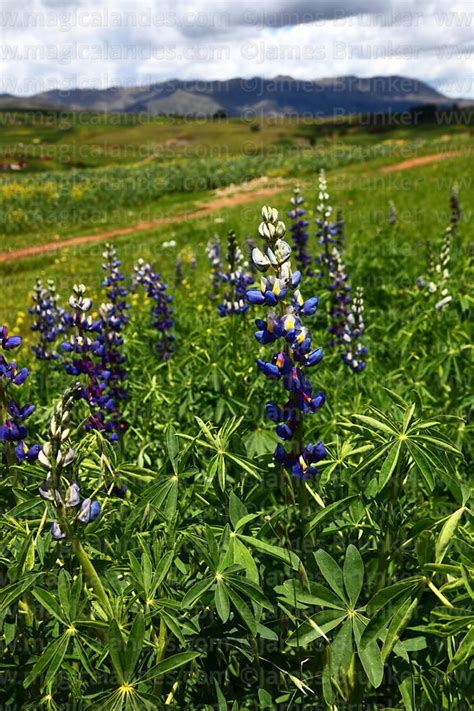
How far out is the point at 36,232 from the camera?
21.7 m

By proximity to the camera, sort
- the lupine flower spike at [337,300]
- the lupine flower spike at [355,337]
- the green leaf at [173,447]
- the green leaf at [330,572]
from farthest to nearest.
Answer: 1. the lupine flower spike at [337,300]
2. the lupine flower spike at [355,337]
3. the green leaf at [173,447]
4. the green leaf at [330,572]

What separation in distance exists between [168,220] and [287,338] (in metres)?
20.1

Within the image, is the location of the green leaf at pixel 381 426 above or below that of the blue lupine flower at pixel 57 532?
above

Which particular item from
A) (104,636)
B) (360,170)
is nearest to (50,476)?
(104,636)

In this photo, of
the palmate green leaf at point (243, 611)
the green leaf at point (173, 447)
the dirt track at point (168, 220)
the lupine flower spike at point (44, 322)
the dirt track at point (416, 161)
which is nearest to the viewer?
the palmate green leaf at point (243, 611)

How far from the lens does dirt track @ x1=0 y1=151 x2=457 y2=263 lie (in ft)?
57.9

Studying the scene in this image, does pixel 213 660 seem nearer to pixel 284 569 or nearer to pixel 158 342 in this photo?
pixel 284 569

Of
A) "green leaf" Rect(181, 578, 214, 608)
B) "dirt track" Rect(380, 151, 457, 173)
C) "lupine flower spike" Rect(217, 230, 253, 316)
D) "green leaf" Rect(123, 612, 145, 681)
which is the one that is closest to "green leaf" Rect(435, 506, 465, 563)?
"green leaf" Rect(181, 578, 214, 608)

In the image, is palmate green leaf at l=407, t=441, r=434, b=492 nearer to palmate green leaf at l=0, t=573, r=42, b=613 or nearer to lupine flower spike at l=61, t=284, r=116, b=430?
palmate green leaf at l=0, t=573, r=42, b=613

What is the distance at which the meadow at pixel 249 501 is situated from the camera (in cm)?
168

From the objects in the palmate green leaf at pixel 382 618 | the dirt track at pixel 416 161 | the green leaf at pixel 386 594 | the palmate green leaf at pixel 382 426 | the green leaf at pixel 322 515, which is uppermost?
the dirt track at pixel 416 161

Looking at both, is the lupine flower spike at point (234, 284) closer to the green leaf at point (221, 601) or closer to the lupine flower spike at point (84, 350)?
the lupine flower spike at point (84, 350)

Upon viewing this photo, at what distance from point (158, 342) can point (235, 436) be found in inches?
132

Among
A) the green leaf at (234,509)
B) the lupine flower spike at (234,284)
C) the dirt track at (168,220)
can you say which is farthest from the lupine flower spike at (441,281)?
the dirt track at (168,220)
